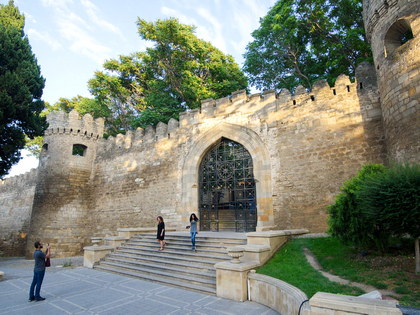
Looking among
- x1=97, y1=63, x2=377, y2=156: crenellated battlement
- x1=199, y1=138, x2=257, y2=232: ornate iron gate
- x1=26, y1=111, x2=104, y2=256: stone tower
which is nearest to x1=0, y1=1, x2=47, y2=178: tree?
x1=97, y1=63, x2=377, y2=156: crenellated battlement

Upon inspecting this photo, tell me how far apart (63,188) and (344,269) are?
15066mm

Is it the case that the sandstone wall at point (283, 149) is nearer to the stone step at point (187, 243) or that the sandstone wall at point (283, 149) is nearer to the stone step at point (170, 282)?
the stone step at point (187, 243)

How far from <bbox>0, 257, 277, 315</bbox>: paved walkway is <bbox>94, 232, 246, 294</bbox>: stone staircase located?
0.36 m

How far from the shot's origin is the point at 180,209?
12109 millimetres

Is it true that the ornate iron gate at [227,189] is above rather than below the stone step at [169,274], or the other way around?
above

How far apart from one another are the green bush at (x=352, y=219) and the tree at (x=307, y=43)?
32.1 feet

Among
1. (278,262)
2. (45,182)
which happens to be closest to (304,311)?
(278,262)

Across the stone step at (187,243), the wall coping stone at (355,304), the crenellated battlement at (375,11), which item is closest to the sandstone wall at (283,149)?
the crenellated battlement at (375,11)

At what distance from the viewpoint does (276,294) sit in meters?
4.52

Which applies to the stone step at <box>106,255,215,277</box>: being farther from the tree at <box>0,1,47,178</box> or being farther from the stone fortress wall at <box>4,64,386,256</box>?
the tree at <box>0,1,47,178</box>

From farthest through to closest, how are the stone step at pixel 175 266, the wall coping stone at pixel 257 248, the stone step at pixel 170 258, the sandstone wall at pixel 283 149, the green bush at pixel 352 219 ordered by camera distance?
1. the sandstone wall at pixel 283 149
2. the stone step at pixel 170 258
3. the stone step at pixel 175 266
4. the wall coping stone at pixel 257 248
5. the green bush at pixel 352 219

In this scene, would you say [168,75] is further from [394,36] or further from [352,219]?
[352,219]

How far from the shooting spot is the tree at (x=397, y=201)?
4.24 meters

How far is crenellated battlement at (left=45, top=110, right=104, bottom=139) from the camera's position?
51.3 ft
